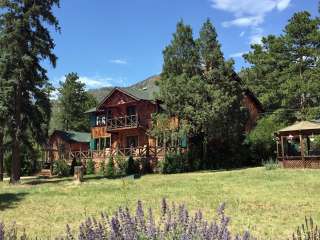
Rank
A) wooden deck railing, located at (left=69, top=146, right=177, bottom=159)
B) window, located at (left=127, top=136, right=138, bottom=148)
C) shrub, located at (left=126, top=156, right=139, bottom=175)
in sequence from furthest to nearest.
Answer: window, located at (left=127, top=136, right=138, bottom=148), wooden deck railing, located at (left=69, top=146, right=177, bottom=159), shrub, located at (left=126, top=156, right=139, bottom=175)

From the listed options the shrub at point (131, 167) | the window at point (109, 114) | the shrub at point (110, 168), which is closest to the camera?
the shrub at point (131, 167)

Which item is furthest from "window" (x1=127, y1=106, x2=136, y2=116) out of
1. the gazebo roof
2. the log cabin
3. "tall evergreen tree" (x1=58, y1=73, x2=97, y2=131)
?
"tall evergreen tree" (x1=58, y1=73, x2=97, y2=131)

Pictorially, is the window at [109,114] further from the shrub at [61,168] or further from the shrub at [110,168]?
the shrub at [110,168]

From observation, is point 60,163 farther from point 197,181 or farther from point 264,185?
point 264,185

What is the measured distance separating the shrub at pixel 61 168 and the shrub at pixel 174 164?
11.0 metres

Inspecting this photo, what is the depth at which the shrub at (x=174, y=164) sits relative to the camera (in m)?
35.1

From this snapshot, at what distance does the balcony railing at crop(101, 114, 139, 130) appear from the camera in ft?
134

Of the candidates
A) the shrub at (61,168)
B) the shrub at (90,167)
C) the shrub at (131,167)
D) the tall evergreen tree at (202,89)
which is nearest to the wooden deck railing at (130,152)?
the shrub at (90,167)

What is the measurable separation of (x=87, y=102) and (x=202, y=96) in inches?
1803

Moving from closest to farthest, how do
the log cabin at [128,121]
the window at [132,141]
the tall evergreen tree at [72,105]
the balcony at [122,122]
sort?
the log cabin at [128,121] < the balcony at [122,122] < the window at [132,141] < the tall evergreen tree at [72,105]

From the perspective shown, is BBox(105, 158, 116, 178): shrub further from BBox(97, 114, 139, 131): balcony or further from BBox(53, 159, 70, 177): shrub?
BBox(53, 159, 70, 177): shrub

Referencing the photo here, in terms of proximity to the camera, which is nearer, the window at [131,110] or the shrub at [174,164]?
the shrub at [174,164]

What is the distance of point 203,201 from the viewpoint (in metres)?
16.7

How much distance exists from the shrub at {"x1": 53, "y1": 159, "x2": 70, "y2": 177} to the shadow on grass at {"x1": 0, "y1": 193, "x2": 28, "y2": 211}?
66.1 feet
